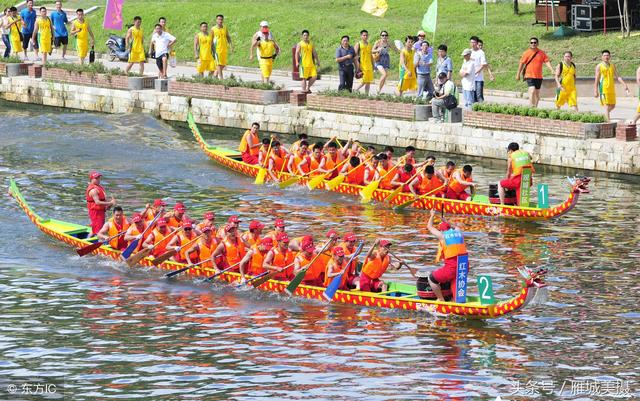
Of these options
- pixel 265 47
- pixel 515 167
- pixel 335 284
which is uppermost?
pixel 265 47

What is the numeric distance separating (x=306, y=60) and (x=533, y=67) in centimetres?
734

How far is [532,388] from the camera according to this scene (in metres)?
19.5

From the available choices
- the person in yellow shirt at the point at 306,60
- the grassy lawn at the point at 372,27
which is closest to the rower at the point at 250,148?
the person in yellow shirt at the point at 306,60

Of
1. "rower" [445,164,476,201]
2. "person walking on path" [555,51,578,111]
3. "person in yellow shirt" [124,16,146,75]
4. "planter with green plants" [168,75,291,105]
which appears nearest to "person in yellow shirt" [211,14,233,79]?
"planter with green plants" [168,75,291,105]

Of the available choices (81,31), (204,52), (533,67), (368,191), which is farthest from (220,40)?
(368,191)

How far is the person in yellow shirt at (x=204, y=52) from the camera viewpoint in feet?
139

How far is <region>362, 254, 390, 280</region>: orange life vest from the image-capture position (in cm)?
2347

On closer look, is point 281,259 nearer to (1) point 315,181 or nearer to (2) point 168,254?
(2) point 168,254

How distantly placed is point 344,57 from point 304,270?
16374mm

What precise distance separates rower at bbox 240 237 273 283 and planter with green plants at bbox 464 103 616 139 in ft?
40.7

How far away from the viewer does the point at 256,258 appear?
2503 cm

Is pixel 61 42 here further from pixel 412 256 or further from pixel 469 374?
pixel 469 374

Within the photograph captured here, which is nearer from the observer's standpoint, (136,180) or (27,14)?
(136,180)

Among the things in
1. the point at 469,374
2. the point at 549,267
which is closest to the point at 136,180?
the point at 549,267
